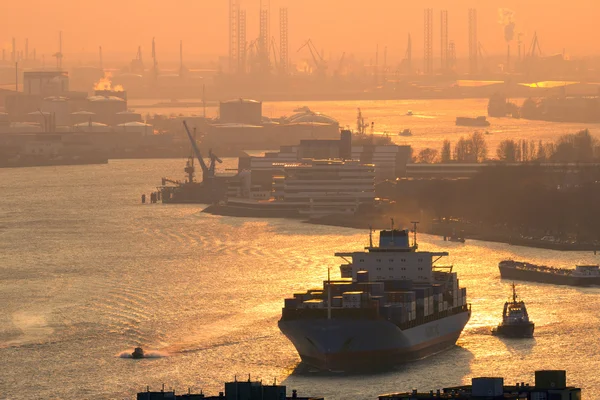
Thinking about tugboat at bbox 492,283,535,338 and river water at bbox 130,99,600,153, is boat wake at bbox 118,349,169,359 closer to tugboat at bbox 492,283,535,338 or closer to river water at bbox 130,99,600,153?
tugboat at bbox 492,283,535,338

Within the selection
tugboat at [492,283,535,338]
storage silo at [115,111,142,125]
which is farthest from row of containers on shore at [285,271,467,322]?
storage silo at [115,111,142,125]

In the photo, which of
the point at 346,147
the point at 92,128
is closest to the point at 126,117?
the point at 92,128

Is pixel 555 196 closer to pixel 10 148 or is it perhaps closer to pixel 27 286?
pixel 27 286

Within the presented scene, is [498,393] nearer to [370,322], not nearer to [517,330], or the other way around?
[370,322]

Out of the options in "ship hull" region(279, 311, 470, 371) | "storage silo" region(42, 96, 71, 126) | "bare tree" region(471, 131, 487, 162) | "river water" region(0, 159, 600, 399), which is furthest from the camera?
"storage silo" region(42, 96, 71, 126)

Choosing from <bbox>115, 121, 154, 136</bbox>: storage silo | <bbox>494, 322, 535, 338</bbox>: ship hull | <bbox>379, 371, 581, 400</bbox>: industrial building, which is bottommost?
<bbox>494, 322, 535, 338</bbox>: ship hull

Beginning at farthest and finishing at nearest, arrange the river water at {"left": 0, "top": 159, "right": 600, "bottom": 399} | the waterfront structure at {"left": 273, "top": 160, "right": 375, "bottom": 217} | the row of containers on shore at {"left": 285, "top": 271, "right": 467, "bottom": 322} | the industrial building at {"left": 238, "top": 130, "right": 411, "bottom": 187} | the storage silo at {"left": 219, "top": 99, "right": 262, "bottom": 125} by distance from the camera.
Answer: the storage silo at {"left": 219, "top": 99, "right": 262, "bottom": 125} < the industrial building at {"left": 238, "top": 130, "right": 411, "bottom": 187} < the waterfront structure at {"left": 273, "top": 160, "right": 375, "bottom": 217} < the row of containers on shore at {"left": 285, "top": 271, "right": 467, "bottom": 322} < the river water at {"left": 0, "top": 159, "right": 600, "bottom": 399}

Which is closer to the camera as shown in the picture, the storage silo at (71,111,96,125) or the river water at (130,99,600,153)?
the river water at (130,99,600,153)
